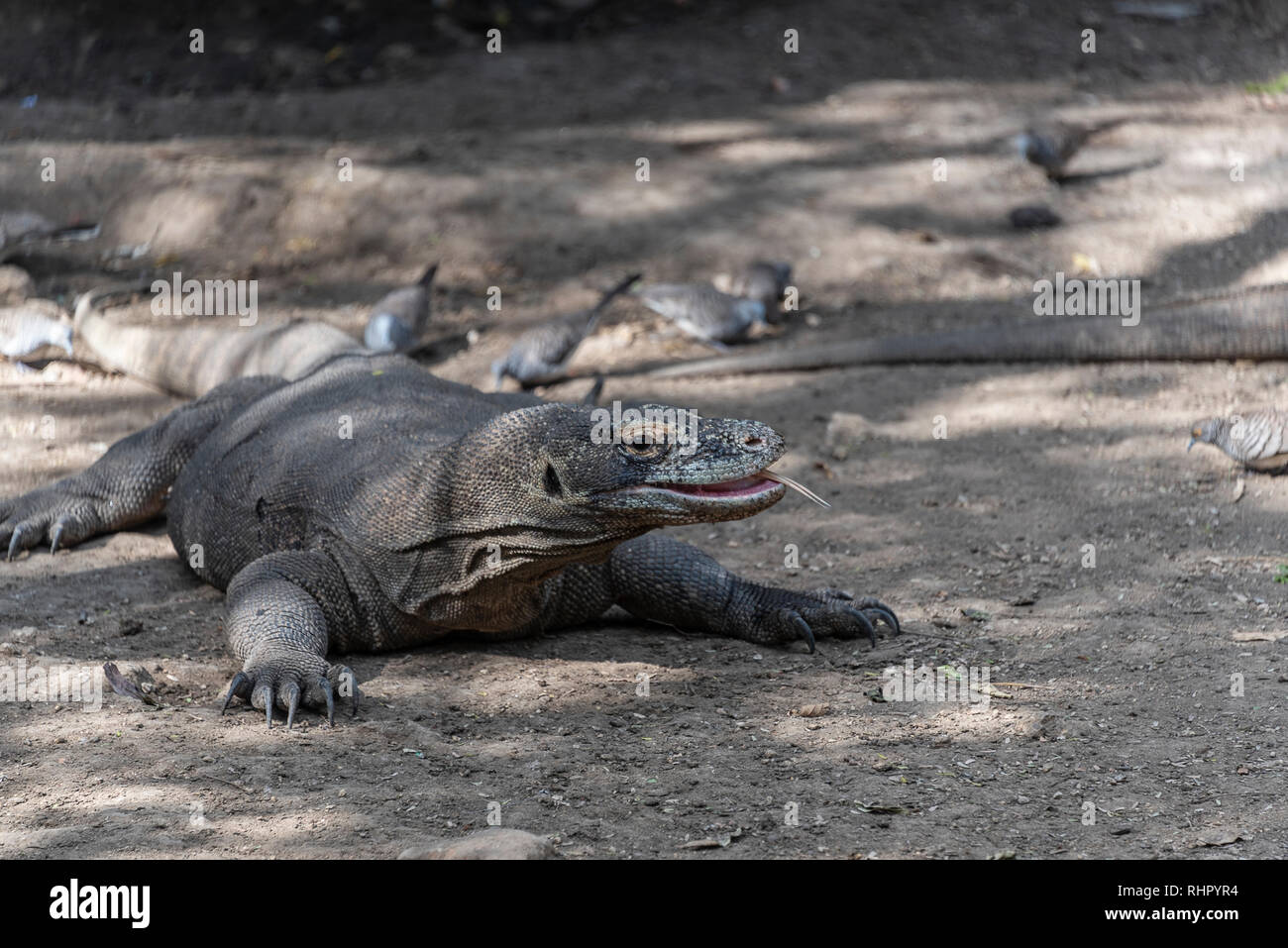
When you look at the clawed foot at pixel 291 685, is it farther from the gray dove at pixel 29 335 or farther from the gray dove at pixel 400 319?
the gray dove at pixel 29 335

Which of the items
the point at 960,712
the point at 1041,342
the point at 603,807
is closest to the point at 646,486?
the point at 603,807

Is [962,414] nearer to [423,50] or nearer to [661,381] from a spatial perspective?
[661,381]

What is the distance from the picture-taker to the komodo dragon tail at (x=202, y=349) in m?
6.68

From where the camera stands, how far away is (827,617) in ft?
14.8

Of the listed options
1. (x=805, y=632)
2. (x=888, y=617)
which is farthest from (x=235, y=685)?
(x=888, y=617)

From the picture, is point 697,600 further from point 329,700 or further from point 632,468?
point 329,700

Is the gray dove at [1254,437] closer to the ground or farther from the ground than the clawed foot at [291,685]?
farther from the ground

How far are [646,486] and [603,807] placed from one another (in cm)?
Answer: 82

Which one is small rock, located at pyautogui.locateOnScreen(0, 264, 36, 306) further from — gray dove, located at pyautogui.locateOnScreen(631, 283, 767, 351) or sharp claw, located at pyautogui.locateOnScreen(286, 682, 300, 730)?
sharp claw, located at pyautogui.locateOnScreen(286, 682, 300, 730)

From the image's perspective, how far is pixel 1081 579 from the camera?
4.95 m

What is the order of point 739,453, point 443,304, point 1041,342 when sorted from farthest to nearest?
point 443,304, point 1041,342, point 739,453

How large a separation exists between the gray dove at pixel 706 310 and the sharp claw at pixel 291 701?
14.0 ft

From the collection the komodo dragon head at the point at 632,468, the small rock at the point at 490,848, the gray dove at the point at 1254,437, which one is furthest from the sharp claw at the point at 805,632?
the gray dove at the point at 1254,437

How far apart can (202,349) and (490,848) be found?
4870mm
